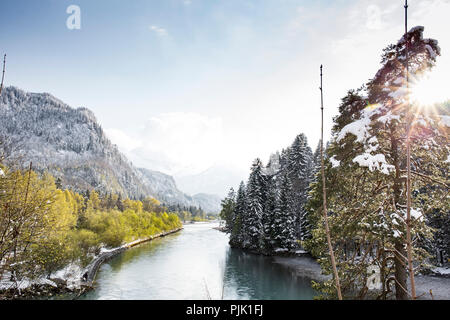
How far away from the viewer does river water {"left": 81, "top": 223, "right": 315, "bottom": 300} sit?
22.7 meters

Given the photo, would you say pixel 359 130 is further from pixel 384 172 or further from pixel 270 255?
pixel 270 255

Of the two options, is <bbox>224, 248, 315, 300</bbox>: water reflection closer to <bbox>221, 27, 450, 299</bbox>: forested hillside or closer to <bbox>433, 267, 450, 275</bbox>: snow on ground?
<bbox>221, 27, 450, 299</bbox>: forested hillside

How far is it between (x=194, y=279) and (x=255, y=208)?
17.7 m

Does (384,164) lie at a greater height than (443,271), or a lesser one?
greater

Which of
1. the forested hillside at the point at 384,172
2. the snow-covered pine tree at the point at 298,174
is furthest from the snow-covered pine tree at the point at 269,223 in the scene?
the forested hillside at the point at 384,172

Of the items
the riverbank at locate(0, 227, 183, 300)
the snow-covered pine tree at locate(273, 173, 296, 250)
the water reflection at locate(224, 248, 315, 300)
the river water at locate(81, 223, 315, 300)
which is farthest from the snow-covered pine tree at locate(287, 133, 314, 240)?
the riverbank at locate(0, 227, 183, 300)

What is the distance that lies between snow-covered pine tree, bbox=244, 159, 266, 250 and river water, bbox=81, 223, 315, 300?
263 cm

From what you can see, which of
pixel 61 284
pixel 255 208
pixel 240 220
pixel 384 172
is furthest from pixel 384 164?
pixel 240 220

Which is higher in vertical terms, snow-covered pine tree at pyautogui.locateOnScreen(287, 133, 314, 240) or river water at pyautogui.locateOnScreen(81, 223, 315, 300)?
snow-covered pine tree at pyautogui.locateOnScreen(287, 133, 314, 240)

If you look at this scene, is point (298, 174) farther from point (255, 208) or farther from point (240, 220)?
point (240, 220)

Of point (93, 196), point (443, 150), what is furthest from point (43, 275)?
point (93, 196)

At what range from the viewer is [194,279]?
27703 mm

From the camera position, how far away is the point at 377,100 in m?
8.63
